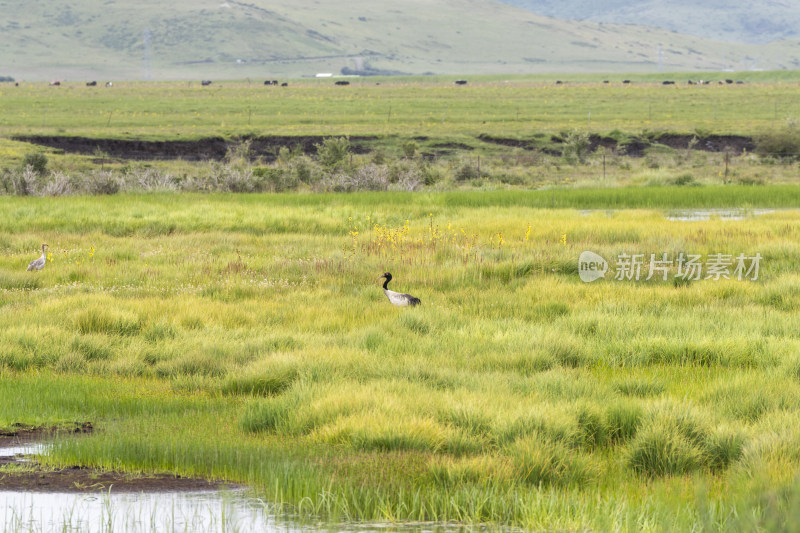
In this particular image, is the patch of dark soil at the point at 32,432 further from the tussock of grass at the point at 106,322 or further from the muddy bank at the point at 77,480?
the tussock of grass at the point at 106,322

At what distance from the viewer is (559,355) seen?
1117cm

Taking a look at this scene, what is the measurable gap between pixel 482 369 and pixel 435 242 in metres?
9.93

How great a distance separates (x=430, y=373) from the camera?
1008 cm

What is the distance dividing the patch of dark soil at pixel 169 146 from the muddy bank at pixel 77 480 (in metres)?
51.1

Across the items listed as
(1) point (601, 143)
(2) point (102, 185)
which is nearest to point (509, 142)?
(1) point (601, 143)

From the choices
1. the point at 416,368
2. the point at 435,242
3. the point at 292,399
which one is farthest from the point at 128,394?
the point at 435,242

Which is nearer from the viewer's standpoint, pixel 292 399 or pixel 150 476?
pixel 150 476

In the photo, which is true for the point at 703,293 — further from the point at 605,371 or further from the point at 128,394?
the point at 128,394

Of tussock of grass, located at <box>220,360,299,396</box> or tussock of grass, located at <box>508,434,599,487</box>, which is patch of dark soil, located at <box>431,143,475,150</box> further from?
tussock of grass, located at <box>508,434,599,487</box>

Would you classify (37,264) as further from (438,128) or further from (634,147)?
(438,128)

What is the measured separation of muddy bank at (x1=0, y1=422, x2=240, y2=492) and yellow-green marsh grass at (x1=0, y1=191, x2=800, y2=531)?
197 mm

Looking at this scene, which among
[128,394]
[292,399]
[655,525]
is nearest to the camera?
[655,525]

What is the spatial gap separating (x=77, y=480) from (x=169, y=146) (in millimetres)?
56088

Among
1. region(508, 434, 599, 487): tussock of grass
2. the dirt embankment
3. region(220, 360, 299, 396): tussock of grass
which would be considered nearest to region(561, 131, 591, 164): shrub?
the dirt embankment
